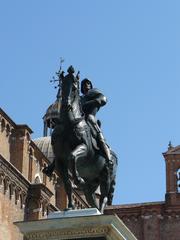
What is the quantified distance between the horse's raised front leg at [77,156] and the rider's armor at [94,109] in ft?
1.07

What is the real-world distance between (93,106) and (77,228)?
1.66 meters

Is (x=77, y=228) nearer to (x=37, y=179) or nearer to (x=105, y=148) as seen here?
(x=105, y=148)

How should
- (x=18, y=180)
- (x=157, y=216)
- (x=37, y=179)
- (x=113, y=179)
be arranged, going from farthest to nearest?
(x=157, y=216) → (x=37, y=179) → (x=18, y=180) → (x=113, y=179)

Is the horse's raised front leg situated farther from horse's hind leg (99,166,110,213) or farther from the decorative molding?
the decorative molding

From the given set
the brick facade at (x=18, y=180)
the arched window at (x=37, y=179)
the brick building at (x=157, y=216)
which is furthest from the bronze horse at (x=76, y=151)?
the brick building at (x=157, y=216)

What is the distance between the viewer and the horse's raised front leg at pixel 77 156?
7754mm

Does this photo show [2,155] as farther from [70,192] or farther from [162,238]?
[70,192]

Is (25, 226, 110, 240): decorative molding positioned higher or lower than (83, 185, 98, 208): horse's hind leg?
lower

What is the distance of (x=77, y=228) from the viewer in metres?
7.27

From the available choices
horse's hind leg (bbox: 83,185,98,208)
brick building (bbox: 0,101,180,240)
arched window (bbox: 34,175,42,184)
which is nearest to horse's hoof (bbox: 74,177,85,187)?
horse's hind leg (bbox: 83,185,98,208)

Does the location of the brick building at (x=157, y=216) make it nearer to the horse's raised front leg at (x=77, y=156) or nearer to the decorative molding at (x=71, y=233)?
the horse's raised front leg at (x=77, y=156)

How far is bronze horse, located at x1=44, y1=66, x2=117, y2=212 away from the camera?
311 inches

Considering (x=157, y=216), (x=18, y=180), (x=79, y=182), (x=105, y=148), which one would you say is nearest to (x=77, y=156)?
(x=79, y=182)

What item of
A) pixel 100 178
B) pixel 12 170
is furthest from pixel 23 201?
pixel 100 178
